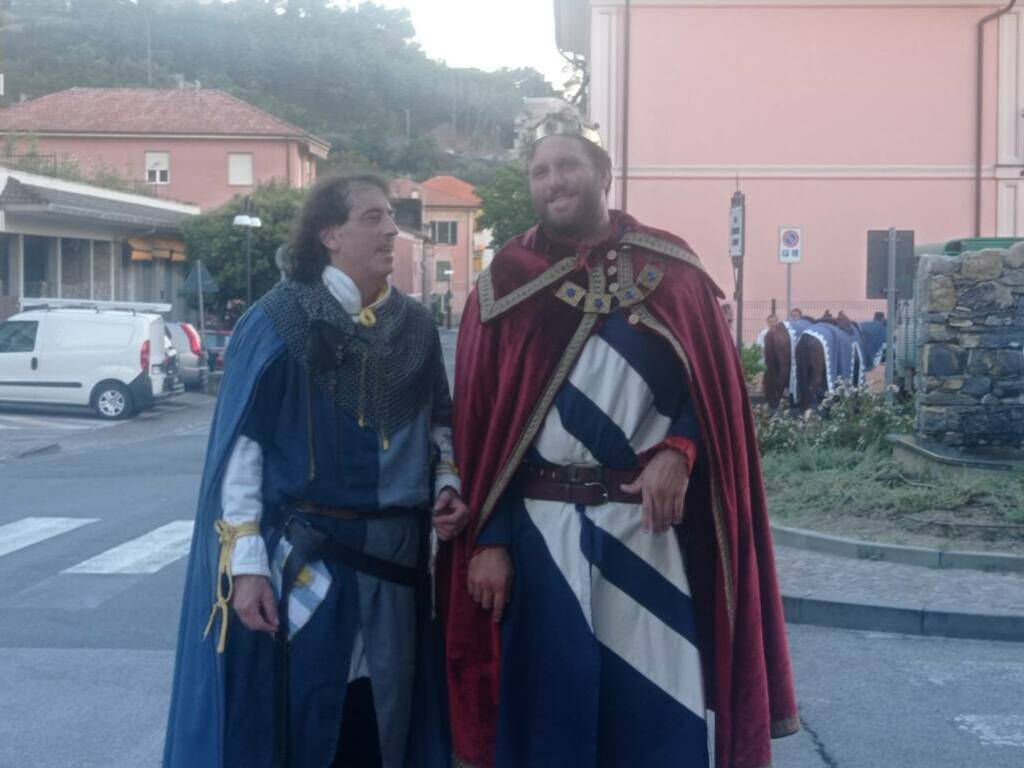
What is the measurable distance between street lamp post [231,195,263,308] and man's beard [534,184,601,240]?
3071 centimetres

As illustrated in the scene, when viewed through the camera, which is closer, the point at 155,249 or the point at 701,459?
the point at 701,459

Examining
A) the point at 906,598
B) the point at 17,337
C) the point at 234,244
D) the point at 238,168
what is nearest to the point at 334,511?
the point at 906,598

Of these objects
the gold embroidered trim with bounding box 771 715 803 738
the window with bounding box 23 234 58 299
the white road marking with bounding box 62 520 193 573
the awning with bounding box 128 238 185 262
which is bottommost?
the white road marking with bounding box 62 520 193 573

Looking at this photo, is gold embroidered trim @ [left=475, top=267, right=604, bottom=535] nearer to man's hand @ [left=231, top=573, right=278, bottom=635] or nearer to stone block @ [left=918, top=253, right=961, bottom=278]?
man's hand @ [left=231, top=573, right=278, bottom=635]

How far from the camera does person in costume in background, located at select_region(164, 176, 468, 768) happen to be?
11.4 feet

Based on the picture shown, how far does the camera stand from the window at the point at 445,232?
3814 inches

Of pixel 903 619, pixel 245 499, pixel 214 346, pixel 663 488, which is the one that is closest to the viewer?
pixel 663 488

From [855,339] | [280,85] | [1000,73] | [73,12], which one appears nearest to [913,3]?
[1000,73]

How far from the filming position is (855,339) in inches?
816

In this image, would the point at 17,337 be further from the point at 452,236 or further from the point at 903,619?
the point at 452,236

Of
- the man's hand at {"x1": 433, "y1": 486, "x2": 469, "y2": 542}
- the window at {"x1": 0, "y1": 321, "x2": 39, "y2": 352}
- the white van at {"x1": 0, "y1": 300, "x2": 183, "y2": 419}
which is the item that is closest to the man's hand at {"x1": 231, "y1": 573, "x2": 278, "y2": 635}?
the man's hand at {"x1": 433, "y1": 486, "x2": 469, "y2": 542}

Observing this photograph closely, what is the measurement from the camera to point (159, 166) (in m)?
55.1

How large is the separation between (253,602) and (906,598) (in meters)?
5.66

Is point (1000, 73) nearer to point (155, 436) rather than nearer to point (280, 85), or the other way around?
point (155, 436)
